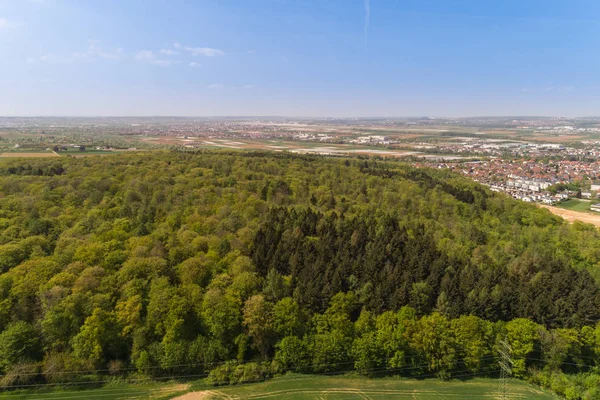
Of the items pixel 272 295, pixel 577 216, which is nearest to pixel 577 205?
pixel 577 216

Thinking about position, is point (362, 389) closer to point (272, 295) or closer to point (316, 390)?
point (316, 390)

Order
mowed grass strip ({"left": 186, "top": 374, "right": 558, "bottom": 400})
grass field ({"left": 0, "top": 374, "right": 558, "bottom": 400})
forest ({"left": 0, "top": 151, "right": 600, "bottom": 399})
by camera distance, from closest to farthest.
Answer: grass field ({"left": 0, "top": 374, "right": 558, "bottom": 400})
mowed grass strip ({"left": 186, "top": 374, "right": 558, "bottom": 400})
forest ({"left": 0, "top": 151, "right": 600, "bottom": 399})

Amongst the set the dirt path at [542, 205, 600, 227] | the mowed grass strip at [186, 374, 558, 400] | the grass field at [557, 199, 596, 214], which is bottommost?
the mowed grass strip at [186, 374, 558, 400]

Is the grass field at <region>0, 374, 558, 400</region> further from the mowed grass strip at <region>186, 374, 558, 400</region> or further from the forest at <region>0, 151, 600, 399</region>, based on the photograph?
the forest at <region>0, 151, 600, 399</region>

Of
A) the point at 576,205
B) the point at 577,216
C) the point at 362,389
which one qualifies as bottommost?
the point at 362,389

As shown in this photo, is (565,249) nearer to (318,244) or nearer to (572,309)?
(572,309)

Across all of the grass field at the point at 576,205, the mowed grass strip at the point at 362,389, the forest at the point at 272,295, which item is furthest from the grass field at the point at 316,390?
the grass field at the point at 576,205

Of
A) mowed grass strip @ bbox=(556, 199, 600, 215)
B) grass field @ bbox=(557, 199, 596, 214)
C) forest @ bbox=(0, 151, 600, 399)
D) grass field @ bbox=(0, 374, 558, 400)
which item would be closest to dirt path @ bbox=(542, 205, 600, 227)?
mowed grass strip @ bbox=(556, 199, 600, 215)
